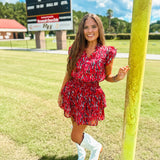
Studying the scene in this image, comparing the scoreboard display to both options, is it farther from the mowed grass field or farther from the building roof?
the building roof

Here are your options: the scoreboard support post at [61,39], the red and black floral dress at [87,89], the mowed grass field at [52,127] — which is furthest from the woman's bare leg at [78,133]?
the scoreboard support post at [61,39]

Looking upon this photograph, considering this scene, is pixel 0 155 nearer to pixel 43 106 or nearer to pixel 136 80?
pixel 43 106

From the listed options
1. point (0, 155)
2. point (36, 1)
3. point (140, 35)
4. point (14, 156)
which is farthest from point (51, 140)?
point (36, 1)

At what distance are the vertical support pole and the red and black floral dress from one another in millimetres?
393

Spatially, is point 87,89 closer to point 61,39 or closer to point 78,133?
point 78,133

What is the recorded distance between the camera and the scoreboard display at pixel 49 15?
15.7 m

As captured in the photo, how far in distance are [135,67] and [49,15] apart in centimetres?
1709

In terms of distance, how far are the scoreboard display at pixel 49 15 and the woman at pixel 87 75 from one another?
14.7m

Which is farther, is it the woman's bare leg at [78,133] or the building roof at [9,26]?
the building roof at [9,26]

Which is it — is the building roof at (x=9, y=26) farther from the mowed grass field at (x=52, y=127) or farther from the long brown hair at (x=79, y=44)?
the long brown hair at (x=79, y=44)

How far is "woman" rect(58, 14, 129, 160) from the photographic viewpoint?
1757 mm

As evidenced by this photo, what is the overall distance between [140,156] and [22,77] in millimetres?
5262

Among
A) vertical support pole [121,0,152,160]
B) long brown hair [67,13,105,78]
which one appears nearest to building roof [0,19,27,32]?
long brown hair [67,13,105,78]

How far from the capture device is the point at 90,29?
1759mm
